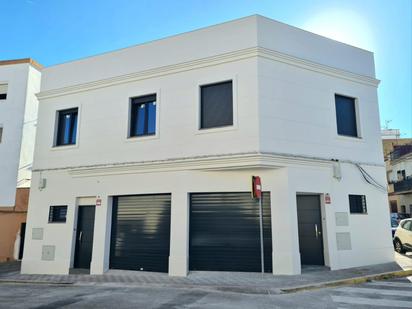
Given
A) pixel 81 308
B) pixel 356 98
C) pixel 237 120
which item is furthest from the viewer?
pixel 356 98

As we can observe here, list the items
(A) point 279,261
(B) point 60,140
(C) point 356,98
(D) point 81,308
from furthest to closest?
(B) point 60,140 < (C) point 356,98 < (A) point 279,261 < (D) point 81,308

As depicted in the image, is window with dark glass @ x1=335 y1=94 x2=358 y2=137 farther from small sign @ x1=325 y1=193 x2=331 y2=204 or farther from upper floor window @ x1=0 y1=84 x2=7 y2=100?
upper floor window @ x1=0 y1=84 x2=7 y2=100

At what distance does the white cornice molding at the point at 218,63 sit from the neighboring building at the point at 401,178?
23934 mm

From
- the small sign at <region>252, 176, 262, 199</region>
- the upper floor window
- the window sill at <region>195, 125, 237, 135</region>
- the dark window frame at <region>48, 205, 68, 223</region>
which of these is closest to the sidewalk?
the dark window frame at <region>48, 205, 68, 223</region>

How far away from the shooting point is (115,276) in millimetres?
10391

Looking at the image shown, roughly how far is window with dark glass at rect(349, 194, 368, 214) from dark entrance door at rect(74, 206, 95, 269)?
29.2ft

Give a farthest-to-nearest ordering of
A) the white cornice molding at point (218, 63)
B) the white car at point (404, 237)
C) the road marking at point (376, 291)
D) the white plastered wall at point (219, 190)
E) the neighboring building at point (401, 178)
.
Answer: the neighboring building at point (401, 178) < the white car at point (404, 237) < the white cornice molding at point (218, 63) < the white plastered wall at point (219, 190) < the road marking at point (376, 291)

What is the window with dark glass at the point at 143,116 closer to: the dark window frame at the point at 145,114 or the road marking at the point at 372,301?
the dark window frame at the point at 145,114

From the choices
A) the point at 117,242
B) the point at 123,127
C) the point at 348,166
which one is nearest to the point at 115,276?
the point at 117,242

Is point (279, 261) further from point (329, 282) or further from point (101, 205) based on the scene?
point (101, 205)

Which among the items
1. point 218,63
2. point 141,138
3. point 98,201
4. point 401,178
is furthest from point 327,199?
point 401,178

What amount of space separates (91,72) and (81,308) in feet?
29.1

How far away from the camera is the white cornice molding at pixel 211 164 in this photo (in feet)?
31.8

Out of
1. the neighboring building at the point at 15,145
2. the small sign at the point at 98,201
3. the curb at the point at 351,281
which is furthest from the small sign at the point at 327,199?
the neighboring building at the point at 15,145
